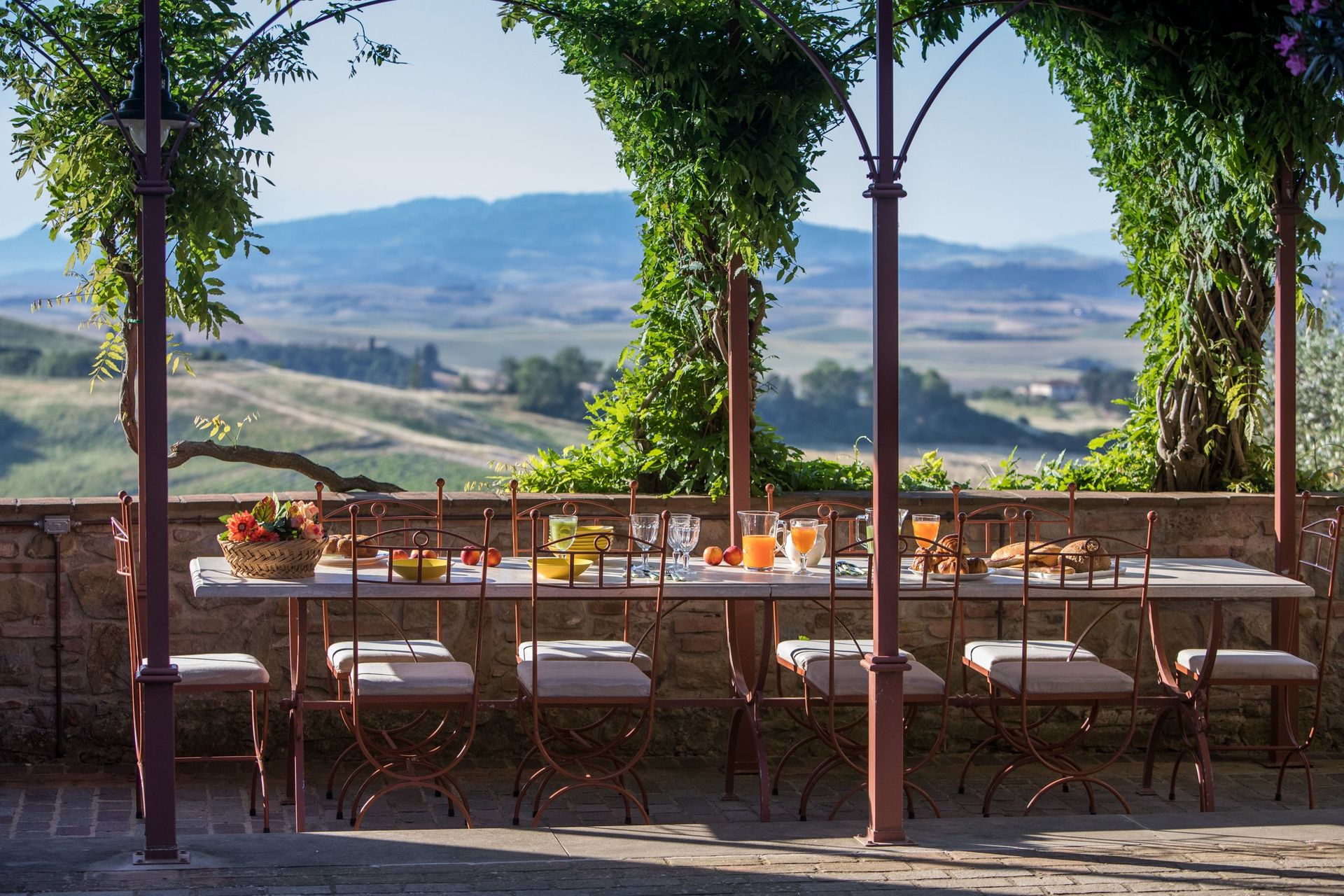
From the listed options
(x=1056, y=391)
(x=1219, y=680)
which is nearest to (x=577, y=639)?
(x=1219, y=680)

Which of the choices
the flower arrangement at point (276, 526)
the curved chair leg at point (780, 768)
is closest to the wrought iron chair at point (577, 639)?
the curved chair leg at point (780, 768)

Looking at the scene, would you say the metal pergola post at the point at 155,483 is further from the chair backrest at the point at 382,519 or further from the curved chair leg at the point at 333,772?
the chair backrest at the point at 382,519

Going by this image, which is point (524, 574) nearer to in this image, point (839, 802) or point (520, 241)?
point (839, 802)

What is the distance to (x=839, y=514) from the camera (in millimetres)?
5391

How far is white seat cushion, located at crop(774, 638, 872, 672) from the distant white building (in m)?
46.6

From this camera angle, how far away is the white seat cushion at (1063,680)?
4.64 metres

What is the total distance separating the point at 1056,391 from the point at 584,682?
160 ft

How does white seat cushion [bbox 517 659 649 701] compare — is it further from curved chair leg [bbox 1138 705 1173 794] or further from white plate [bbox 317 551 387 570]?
curved chair leg [bbox 1138 705 1173 794]

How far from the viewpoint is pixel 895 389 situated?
372 cm

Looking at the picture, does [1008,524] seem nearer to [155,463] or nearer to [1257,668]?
[1257,668]

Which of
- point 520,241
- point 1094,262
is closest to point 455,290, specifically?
point 520,241

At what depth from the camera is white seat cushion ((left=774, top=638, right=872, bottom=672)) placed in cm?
479

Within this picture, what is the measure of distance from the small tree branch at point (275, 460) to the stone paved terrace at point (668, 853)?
1.64 meters

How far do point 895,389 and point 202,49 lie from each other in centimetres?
306
